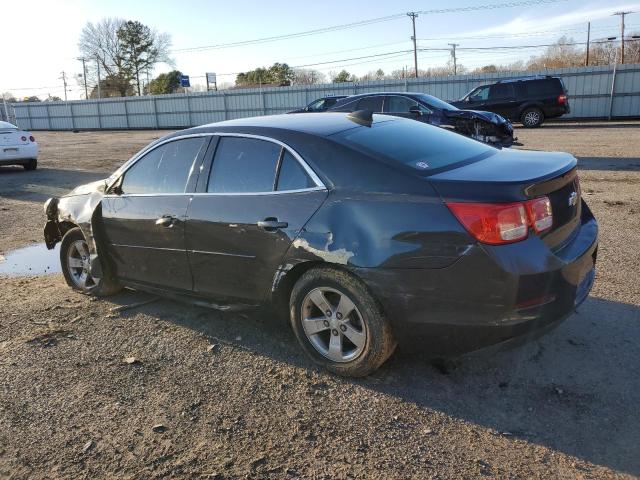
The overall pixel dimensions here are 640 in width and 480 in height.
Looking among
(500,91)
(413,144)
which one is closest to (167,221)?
(413,144)

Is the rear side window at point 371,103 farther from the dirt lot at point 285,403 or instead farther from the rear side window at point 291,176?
the rear side window at point 291,176

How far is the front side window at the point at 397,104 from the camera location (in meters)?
14.4

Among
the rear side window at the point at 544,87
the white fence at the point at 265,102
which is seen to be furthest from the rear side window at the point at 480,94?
the white fence at the point at 265,102

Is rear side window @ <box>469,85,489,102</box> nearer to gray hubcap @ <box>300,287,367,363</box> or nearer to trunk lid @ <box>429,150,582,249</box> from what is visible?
trunk lid @ <box>429,150,582,249</box>

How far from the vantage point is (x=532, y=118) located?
22969 mm

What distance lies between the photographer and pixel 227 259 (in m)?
3.96

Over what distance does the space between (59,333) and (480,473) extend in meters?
3.44

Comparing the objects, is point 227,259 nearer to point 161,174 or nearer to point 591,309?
point 161,174

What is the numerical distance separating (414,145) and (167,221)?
6.43ft

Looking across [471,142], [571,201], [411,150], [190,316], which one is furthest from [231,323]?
[571,201]

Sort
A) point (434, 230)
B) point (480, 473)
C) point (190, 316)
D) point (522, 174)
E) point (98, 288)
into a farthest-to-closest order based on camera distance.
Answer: point (98, 288), point (190, 316), point (522, 174), point (434, 230), point (480, 473)

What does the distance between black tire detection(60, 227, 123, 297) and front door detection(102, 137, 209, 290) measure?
24 cm

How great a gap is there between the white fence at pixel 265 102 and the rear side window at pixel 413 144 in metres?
25.6

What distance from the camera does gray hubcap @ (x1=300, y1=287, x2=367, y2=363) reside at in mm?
3459
